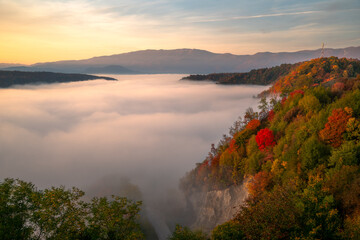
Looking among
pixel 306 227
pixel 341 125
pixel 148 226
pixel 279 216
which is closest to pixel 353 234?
pixel 306 227

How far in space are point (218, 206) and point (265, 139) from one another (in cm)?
1776

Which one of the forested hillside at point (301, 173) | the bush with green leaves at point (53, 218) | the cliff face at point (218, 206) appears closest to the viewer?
the bush with green leaves at point (53, 218)

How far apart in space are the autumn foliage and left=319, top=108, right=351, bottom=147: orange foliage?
11.6 m

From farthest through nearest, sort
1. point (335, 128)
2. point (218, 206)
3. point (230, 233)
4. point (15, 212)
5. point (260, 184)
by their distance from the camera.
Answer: point (218, 206), point (260, 184), point (335, 128), point (230, 233), point (15, 212)

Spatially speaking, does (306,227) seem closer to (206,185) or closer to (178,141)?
(206,185)

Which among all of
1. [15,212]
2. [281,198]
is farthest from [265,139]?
[15,212]

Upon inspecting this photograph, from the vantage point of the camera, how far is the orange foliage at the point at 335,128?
33.1 meters

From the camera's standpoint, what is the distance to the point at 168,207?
3002 inches

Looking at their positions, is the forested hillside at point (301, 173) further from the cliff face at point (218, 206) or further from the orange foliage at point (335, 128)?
the cliff face at point (218, 206)

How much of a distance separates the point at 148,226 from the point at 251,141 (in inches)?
1437

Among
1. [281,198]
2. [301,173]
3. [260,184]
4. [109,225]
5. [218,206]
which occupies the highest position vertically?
[281,198]

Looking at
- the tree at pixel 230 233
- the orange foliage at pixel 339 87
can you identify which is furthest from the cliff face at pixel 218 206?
the orange foliage at pixel 339 87

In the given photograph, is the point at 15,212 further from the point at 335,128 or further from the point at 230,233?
the point at 335,128

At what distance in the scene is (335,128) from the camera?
110 ft
